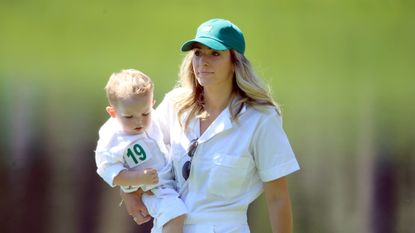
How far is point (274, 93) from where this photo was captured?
430 cm

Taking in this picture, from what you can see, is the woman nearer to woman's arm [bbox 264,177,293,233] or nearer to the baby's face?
woman's arm [bbox 264,177,293,233]

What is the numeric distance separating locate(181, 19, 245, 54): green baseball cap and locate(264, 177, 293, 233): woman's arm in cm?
56

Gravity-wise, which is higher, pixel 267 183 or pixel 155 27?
pixel 155 27

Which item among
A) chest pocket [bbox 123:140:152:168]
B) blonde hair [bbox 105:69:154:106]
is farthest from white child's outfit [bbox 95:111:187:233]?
blonde hair [bbox 105:69:154:106]

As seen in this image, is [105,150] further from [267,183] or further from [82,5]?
[82,5]

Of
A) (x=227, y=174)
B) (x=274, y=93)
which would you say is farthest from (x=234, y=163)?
(x=274, y=93)

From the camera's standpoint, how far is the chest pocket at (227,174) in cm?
280

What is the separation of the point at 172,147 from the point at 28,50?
165cm

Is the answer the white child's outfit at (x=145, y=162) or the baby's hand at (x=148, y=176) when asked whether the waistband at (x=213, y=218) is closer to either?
the white child's outfit at (x=145, y=162)

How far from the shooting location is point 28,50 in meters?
4.25

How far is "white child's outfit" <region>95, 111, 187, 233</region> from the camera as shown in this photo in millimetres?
2846

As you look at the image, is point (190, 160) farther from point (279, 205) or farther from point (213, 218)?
point (279, 205)

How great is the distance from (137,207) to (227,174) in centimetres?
44

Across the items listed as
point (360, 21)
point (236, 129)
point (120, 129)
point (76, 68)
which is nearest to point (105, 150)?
point (120, 129)
